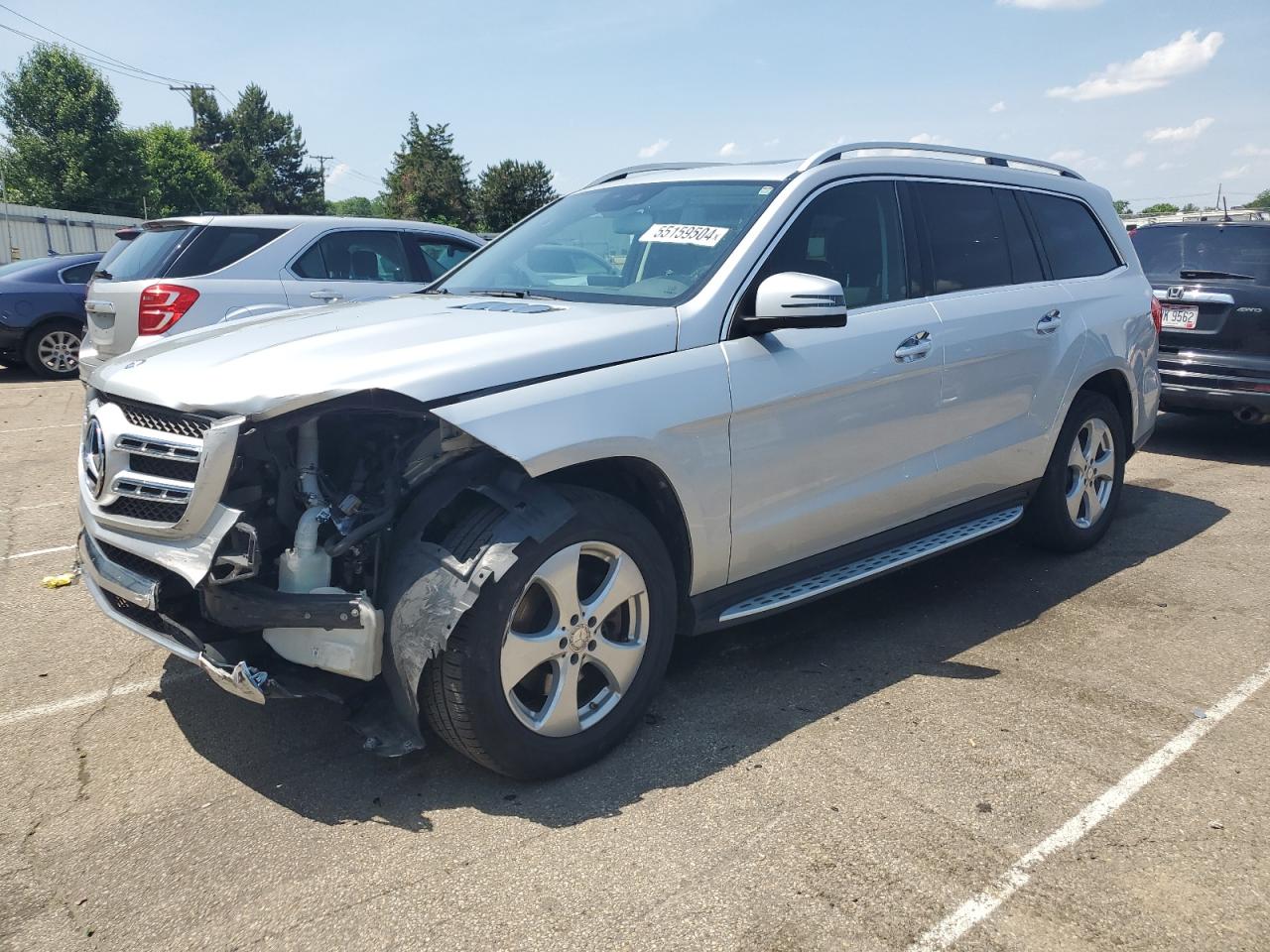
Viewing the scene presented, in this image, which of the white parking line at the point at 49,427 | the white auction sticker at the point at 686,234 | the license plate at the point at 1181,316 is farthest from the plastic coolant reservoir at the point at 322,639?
the white parking line at the point at 49,427

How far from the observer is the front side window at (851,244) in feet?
12.6

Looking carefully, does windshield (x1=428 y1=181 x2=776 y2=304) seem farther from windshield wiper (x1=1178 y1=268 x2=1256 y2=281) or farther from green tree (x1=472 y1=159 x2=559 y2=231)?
green tree (x1=472 y1=159 x2=559 y2=231)

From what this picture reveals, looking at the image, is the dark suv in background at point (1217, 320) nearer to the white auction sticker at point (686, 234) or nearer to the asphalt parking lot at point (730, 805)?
the asphalt parking lot at point (730, 805)

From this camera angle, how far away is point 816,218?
392cm

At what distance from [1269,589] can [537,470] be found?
400 centimetres

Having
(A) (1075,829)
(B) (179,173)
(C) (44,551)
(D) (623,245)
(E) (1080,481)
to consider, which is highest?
(B) (179,173)

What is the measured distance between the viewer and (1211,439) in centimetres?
893

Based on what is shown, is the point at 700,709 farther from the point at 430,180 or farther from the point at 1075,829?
the point at 430,180

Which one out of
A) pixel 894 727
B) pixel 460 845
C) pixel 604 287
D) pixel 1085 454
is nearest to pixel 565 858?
pixel 460 845

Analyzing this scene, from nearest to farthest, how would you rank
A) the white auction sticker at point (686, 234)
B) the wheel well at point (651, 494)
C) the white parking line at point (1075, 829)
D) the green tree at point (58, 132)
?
1. the white parking line at point (1075, 829)
2. the wheel well at point (651, 494)
3. the white auction sticker at point (686, 234)
4. the green tree at point (58, 132)

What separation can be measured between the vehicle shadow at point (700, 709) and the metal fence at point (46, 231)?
1077 inches

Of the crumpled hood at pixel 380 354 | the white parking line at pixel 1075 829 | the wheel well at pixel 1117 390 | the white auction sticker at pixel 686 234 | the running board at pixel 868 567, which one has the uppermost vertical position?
the white auction sticker at pixel 686 234

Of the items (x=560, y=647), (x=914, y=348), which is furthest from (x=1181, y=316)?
(x=560, y=647)

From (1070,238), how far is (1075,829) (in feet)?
11.3
